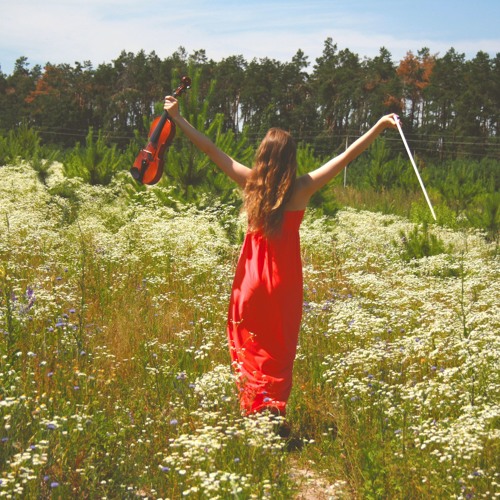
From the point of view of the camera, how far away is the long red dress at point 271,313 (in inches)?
151

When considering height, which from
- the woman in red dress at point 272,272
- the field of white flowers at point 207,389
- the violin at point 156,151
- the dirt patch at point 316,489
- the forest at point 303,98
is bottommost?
the dirt patch at point 316,489

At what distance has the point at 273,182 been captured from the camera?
12.6ft

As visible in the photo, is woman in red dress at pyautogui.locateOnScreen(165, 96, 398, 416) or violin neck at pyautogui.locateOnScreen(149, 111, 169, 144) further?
violin neck at pyautogui.locateOnScreen(149, 111, 169, 144)

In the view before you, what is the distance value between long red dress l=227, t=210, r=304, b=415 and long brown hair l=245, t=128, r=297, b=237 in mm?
83

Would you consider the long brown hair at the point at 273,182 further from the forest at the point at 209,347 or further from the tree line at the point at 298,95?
the tree line at the point at 298,95

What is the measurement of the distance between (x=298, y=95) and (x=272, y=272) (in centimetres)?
5495

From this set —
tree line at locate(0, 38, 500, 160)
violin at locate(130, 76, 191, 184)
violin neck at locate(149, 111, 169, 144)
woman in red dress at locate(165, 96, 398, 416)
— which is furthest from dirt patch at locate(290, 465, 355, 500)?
tree line at locate(0, 38, 500, 160)

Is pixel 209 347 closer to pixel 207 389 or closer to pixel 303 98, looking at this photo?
pixel 207 389

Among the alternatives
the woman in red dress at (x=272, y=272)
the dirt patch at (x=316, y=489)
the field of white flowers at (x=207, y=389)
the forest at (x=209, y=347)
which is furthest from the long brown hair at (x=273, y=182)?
the dirt patch at (x=316, y=489)

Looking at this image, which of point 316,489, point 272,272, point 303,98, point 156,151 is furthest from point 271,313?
point 303,98

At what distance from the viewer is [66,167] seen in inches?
524

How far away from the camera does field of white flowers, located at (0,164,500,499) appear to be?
268 cm

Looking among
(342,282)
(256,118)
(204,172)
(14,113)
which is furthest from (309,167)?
(256,118)

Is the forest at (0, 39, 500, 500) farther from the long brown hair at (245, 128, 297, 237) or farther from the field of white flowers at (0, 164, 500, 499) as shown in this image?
the long brown hair at (245, 128, 297, 237)
